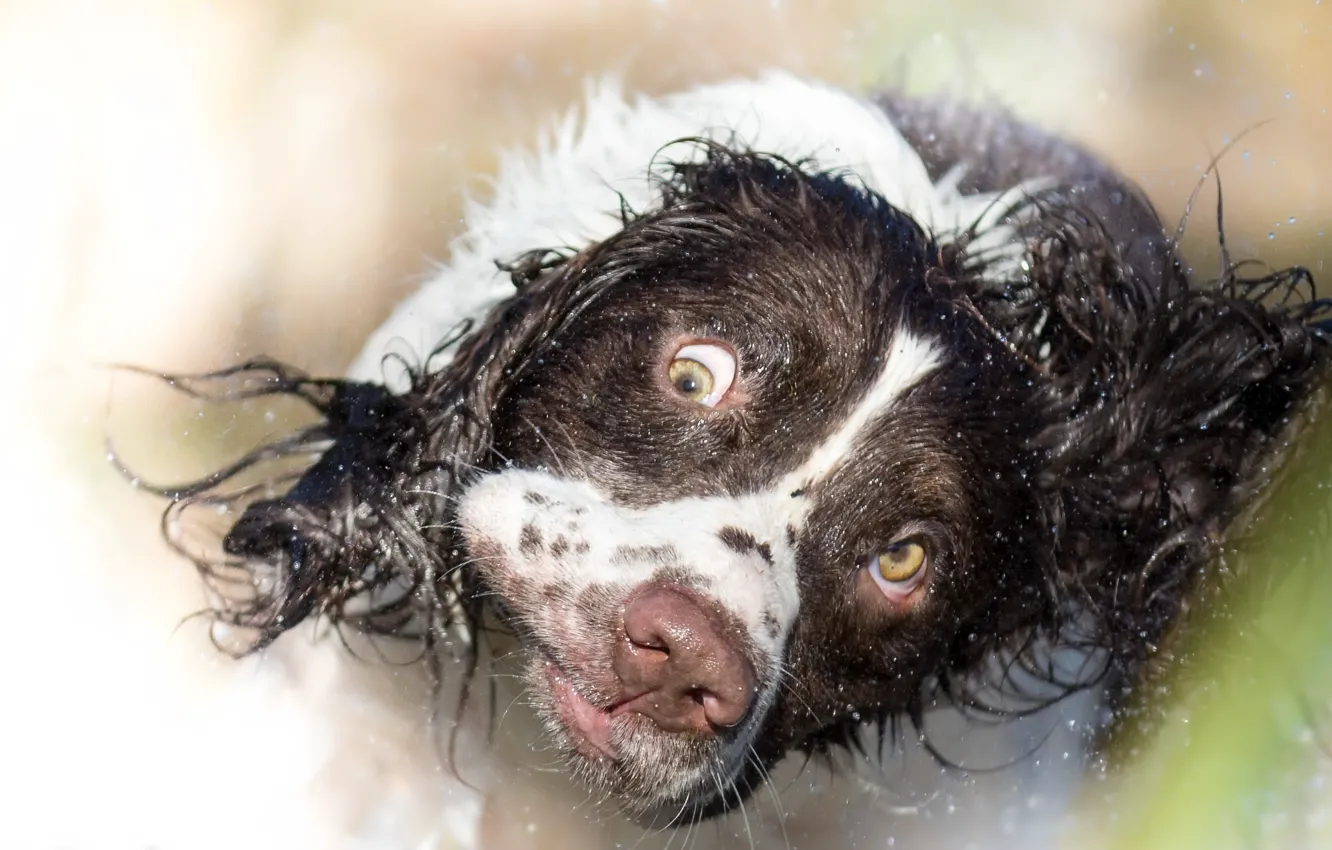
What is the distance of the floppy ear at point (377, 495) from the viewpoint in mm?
2273

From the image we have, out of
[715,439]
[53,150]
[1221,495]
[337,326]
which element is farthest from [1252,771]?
[53,150]

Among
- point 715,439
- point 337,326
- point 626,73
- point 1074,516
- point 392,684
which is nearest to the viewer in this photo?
point 715,439

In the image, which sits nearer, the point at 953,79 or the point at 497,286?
the point at 497,286

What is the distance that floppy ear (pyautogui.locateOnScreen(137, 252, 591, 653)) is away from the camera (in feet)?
7.46

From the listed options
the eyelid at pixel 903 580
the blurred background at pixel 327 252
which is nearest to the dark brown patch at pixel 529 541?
the eyelid at pixel 903 580

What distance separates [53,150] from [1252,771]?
3.20 meters

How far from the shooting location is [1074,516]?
2391 millimetres

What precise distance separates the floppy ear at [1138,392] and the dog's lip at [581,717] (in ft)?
3.22

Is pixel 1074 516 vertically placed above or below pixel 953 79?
below

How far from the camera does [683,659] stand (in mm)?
1752

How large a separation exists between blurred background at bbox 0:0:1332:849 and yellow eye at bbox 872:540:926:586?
31.2 inches

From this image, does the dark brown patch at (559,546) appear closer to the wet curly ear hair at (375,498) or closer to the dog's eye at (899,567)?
the wet curly ear hair at (375,498)

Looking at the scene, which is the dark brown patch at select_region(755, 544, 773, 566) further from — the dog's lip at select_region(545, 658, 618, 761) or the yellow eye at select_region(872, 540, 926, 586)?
the dog's lip at select_region(545, 658, 618, 761)

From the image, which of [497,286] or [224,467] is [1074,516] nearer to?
[497,286]
